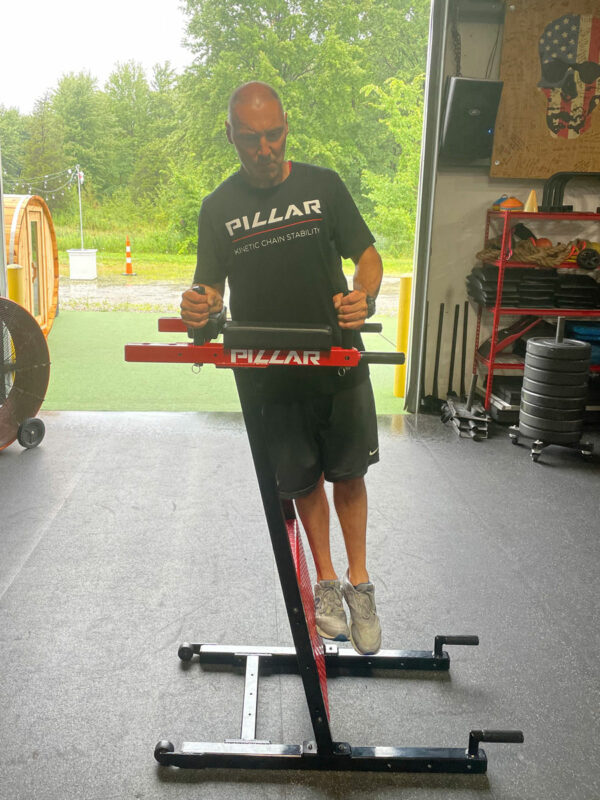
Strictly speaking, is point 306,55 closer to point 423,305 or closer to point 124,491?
point 423,305

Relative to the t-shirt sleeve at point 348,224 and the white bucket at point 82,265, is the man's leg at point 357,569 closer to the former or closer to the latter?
the t-shirt sleeve at point 348,224

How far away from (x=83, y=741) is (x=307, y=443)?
99 centimetres

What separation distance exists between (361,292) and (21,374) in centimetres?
291

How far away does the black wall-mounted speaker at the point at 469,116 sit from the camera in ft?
14.6

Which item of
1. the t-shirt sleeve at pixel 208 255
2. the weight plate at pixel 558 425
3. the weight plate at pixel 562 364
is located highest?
the t-shirt sleeve at pixel 208 255

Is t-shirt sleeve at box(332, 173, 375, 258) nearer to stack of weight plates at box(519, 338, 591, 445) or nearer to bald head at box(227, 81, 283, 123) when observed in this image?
bald head at box(227, 81, 283, 123)

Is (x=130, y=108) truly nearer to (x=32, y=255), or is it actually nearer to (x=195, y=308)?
(x=32, y=255)

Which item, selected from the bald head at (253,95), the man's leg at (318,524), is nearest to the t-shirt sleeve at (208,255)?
the bald head at (253,95)

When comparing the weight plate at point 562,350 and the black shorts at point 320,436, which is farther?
the weight plate at point 562,350

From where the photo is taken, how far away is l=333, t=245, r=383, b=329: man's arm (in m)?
1.54

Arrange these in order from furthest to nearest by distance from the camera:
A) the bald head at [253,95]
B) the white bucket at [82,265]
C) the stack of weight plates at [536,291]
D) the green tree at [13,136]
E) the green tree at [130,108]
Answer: the white bucket at [82,265] → the green tree at [130,108] → the green tree at [13,136] → the stack of weight plates at [536,291] → the bald head at [253,95]

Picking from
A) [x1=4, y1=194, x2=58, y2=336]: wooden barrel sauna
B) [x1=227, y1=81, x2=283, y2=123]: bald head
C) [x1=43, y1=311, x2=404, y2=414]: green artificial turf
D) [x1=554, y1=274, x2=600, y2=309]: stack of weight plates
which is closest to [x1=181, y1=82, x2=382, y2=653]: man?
[x1=227, y1=81, x2=283, y2=123]: bald head

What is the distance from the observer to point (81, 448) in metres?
4.24

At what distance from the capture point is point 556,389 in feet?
13.5
